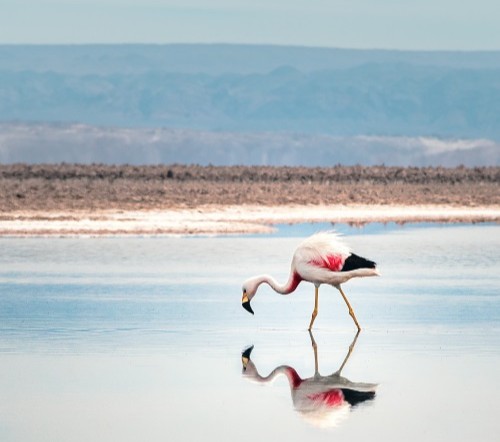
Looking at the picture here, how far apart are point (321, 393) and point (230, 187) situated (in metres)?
37.2

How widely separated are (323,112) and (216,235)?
16041 cm

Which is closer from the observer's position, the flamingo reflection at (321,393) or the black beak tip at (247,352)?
the flamingo reflection at (321,393)

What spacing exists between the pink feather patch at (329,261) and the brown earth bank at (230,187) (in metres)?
21.6

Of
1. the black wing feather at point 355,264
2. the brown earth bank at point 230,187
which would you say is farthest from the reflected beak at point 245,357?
the brown earth bank at point 230,187

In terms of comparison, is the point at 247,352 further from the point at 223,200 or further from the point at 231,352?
the point at 223,200

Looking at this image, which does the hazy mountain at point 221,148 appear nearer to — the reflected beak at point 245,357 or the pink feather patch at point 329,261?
the pink feather patch at point 329,261

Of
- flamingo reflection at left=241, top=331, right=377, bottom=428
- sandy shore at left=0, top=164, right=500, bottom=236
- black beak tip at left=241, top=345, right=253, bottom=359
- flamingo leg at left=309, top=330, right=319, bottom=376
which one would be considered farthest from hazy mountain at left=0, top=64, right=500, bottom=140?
flamingo reflection at left=241, top=331, right=377, bottom=428

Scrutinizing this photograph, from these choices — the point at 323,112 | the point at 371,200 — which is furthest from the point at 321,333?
the point at 323,112

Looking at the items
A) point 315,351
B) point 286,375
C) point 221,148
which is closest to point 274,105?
point 221,148

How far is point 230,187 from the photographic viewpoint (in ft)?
159

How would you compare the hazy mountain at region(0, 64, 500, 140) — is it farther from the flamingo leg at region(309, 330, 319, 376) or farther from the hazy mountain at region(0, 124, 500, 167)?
the flamingo leg at region(309, 330, 319, 376)

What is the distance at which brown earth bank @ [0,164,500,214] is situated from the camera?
39531 millimetres

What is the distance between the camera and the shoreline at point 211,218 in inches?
1219

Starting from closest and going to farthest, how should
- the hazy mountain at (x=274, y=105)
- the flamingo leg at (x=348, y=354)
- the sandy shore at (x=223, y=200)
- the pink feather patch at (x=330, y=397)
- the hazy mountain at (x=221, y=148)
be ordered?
1. the pink feather patch at (x=330, y=397)
2. the flamingo leg at (x=348, y=354)
3. the sandy shore at (x=223, y=200)
4. the hazy mountain at (x=221, y=148)
5. the hazy mountain at (x=274, y=105)
